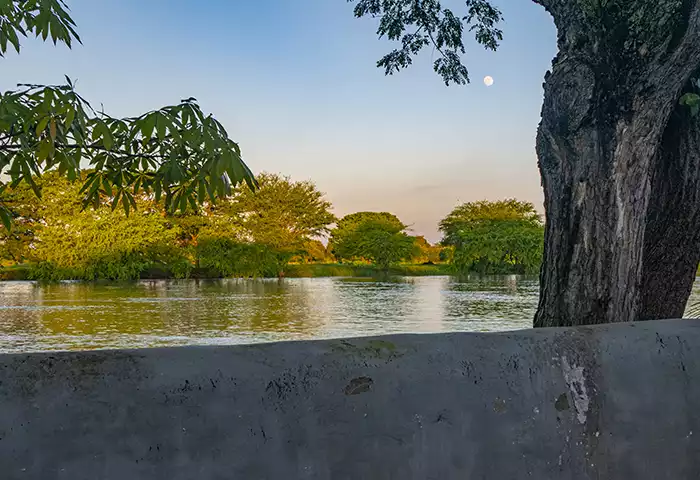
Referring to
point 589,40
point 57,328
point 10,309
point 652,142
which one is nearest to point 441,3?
point 589,40

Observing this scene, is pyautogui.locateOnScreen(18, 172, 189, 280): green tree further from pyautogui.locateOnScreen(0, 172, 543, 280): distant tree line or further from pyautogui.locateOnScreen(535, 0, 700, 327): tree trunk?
pyautogui.locateOnScreen(535, 0, 700, 327): tree trunk

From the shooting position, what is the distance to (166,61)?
29.8ft

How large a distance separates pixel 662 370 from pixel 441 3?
3992mm

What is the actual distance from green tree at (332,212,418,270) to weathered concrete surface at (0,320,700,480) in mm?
28475

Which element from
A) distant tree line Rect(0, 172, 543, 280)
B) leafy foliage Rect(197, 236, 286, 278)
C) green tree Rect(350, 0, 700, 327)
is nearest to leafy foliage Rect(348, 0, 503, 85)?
green tree Rect(350, 0, 700, 327)

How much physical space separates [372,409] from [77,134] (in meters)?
1.14

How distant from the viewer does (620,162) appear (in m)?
2.64

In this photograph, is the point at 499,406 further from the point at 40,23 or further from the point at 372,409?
the point at 40,23

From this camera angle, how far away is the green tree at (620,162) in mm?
2645

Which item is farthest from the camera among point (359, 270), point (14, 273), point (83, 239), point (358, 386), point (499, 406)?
point (359, 270)

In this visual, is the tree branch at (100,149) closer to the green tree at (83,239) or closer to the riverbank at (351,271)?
the green tree at (83,239)

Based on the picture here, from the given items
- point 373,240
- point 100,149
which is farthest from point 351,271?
point 100,149

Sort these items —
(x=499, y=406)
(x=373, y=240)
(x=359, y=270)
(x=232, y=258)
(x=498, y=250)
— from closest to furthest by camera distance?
(x=499, y=406) → (x=498, y=250) → (x=232, y=258) → (x=373, y=240) → (x=359, y=270)

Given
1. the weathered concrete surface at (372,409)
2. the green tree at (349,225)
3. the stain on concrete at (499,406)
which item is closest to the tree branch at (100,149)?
the weathered concrete surface at (372,409)
